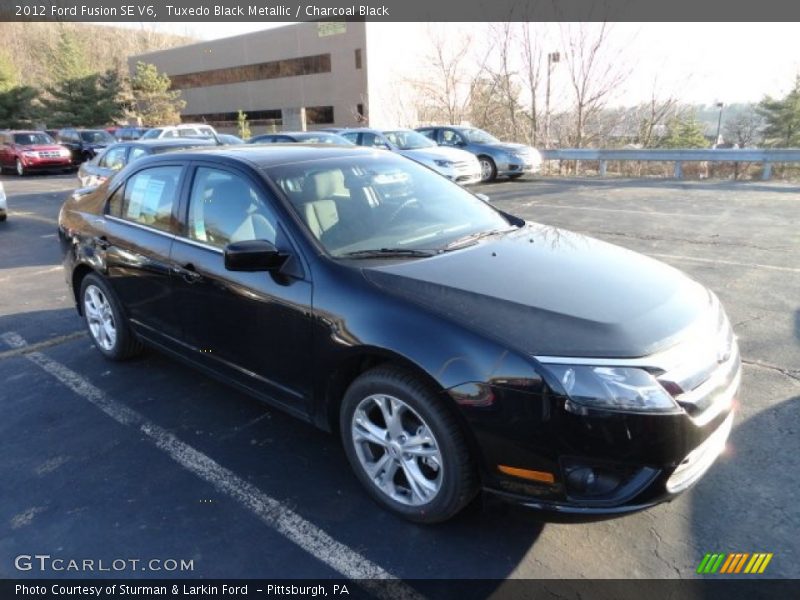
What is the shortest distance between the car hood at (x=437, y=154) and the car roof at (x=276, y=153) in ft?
29.9

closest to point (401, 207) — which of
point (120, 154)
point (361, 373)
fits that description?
point (361, 373)

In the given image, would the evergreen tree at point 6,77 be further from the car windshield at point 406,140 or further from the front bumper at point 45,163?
the car windshield at point 406,140

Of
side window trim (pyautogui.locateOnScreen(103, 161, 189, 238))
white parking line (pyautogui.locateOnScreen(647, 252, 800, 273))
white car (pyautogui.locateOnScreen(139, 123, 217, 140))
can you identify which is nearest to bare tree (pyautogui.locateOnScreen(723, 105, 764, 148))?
white car (pyautogui.locateOnScreen(139, 123, 217, 140))

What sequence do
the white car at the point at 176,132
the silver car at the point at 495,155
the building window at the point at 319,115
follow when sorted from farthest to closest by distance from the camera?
the building window at the point at 319,115
the white car at the point at 176,132
the silver car at the point at 495,155

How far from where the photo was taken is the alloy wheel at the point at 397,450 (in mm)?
2428

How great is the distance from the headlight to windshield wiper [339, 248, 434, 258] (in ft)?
3.50

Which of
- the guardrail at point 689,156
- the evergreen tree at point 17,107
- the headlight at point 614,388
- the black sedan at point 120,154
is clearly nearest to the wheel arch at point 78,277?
the headlight at point 614,388

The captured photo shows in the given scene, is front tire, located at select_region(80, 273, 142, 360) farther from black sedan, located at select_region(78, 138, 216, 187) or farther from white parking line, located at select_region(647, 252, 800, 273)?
white parking line, located at select_region(647, 252, 800, 273)

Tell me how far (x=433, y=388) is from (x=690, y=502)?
1.44m

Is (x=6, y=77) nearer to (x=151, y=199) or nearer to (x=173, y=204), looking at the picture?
(x=151, y=199)

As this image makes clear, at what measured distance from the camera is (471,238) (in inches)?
126

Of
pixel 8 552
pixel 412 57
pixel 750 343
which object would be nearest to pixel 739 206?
pixel 750 343

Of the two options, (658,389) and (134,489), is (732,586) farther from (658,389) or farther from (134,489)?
(134,489)

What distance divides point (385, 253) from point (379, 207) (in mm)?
515
